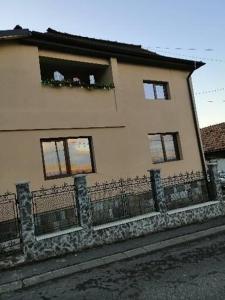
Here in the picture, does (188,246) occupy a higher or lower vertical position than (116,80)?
lower

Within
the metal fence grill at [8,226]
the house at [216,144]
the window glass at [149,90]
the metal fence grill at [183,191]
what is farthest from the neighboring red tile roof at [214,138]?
the metal fence grill at [8,226]

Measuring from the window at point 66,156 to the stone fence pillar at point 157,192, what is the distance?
280 cm

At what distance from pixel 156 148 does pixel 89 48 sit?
16.7ft

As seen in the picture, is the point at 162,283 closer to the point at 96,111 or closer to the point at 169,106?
the point at 96,111

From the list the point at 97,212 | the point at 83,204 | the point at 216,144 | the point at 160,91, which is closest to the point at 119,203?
the point at 97,212

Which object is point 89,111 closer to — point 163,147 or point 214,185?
point 163,147

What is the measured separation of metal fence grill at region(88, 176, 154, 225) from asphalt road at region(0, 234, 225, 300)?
7.85 ft

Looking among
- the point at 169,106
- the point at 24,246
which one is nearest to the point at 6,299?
the point at 24,246

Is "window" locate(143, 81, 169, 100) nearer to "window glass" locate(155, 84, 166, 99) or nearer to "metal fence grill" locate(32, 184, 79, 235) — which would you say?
"window glass" locate(155, 84, 166, 99)

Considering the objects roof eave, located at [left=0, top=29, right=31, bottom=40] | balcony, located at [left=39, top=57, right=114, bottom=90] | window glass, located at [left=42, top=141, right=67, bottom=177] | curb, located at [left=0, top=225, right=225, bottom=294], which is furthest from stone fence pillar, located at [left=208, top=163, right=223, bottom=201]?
roof eave, located at [left=0, top=29, right=31, bottom=40]

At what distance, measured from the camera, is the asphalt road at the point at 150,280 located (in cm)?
591

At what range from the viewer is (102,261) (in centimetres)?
826

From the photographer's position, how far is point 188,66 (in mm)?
16547

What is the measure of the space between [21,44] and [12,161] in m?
4.09
